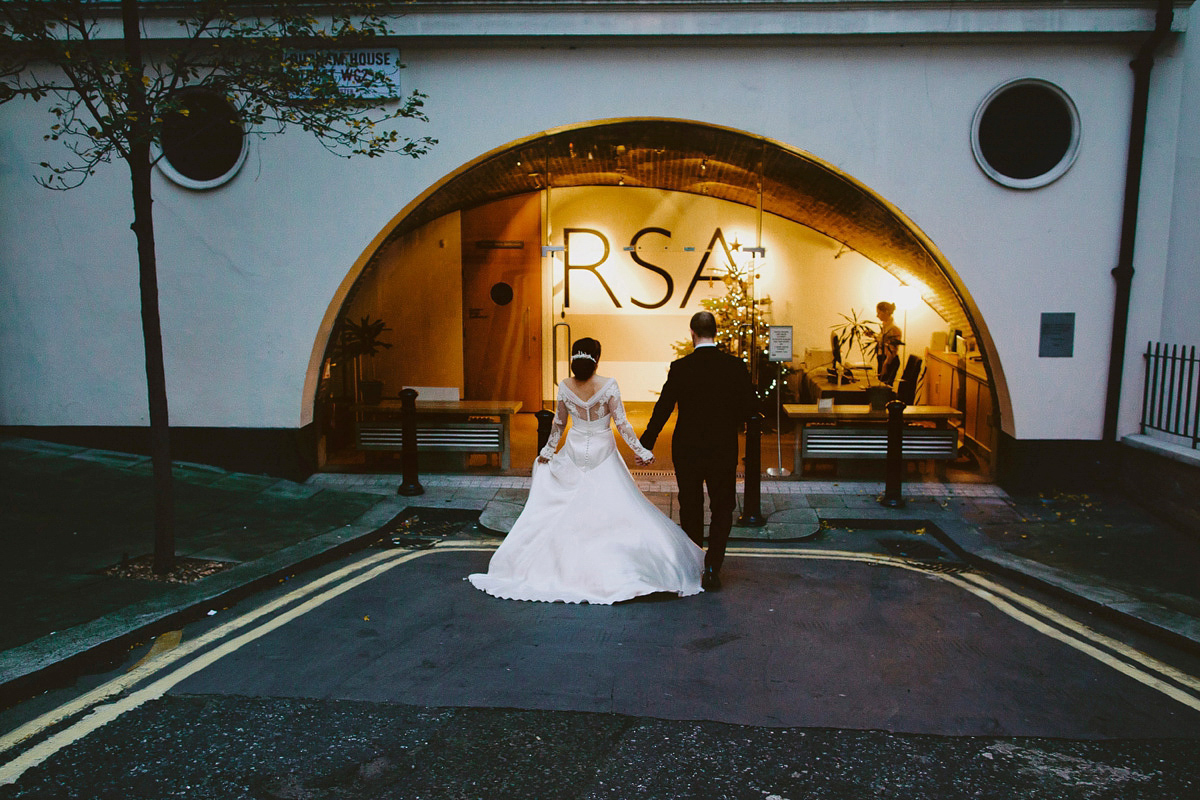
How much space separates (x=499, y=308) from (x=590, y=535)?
7.26 meters

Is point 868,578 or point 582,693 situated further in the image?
point 868,578

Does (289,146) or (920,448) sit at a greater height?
(289,146)

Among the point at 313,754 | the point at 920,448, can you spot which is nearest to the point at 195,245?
the point at 313,754

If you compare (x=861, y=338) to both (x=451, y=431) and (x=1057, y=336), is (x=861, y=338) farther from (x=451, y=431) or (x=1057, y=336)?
(x=451, y=431)

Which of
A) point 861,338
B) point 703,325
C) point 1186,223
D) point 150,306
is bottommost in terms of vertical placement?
point 861,338

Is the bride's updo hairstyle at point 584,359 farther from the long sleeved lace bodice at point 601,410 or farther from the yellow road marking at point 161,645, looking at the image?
Answer: the yellow road marking at point 161,645

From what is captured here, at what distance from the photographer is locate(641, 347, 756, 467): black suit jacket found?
18.6 ft

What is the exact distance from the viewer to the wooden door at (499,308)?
12.2 m

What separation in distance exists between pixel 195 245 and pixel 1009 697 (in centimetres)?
838

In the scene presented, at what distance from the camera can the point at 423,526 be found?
24.7 feet

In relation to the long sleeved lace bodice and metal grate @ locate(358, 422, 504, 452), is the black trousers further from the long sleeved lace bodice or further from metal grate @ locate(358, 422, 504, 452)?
metal grate @ locate(358, 422, 504, 452)

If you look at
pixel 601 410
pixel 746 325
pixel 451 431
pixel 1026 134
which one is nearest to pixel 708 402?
pixel 601 410

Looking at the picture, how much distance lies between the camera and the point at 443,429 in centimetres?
929

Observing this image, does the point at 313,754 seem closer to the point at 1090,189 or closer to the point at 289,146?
the point at 289,146
